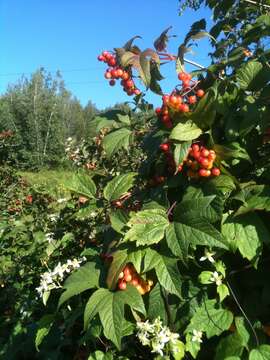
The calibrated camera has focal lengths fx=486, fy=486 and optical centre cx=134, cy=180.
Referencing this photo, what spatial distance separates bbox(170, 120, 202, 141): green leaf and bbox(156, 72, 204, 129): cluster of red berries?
0.21 feet

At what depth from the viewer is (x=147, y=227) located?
4.71 ft

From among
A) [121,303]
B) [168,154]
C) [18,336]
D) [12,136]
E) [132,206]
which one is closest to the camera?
[121,303]

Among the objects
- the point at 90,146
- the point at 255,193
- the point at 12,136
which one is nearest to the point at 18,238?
the point at 90,146

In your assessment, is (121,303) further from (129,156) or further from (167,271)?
(129,156)

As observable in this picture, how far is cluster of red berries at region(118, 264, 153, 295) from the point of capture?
148 cm

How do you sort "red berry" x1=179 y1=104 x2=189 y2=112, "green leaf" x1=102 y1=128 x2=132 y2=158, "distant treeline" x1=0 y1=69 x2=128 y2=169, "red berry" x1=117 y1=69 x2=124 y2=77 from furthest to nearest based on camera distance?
"distant treeline" x1=0 y1=69 x2=128 y2=169 → "green leaf" x1=102 y1=128 x2=132 y2=158 → "red berry" x1=117 y1=69 x2=124 y2=77 → "red berry" x1=179 y1=104 x2=189 y2=112

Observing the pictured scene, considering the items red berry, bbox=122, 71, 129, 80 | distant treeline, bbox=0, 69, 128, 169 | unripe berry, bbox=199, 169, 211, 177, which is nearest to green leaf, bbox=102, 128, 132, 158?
red berry, bbox=122, 71, 129, 80

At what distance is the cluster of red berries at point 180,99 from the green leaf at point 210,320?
2.00 ft

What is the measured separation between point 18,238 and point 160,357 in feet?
7.95

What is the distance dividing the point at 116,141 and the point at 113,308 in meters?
0.68

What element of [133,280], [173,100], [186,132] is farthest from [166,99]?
[133,280]

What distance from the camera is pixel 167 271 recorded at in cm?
141

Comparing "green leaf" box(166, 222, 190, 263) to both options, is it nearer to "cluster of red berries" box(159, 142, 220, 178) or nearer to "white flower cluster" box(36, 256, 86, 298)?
"cluster of red berries" box(159, 142, 220, 178)

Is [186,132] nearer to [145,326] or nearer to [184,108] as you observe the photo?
[184,108]
